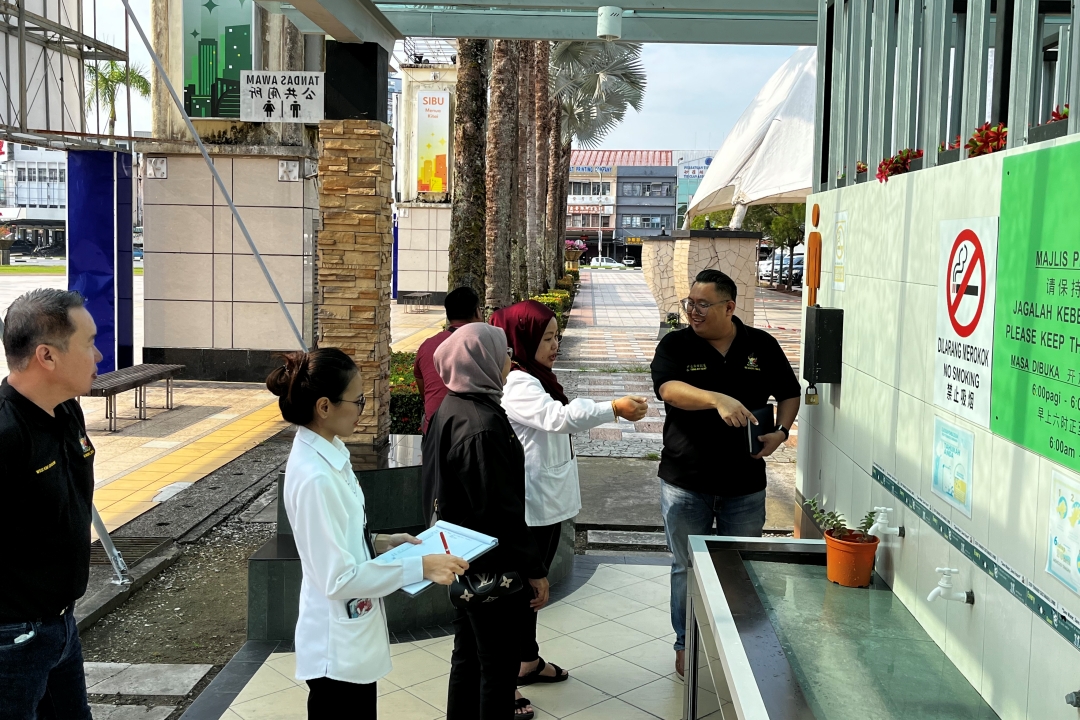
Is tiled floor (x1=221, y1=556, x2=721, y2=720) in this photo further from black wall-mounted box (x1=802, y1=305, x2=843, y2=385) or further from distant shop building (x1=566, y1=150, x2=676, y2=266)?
distant shop building (x1=566, y1=150, x2=676, y2=266)

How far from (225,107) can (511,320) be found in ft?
37.1

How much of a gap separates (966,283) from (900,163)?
1041mm

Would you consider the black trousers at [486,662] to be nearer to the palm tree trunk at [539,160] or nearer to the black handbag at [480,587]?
the black handbag at [480,587]

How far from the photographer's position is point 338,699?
2.84m

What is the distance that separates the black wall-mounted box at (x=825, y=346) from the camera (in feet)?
14.4

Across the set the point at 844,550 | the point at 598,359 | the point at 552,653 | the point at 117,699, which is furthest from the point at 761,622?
the point at 598,359

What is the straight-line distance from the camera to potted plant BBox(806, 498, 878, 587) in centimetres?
338

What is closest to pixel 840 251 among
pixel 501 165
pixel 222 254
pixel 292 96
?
pixel 292 96

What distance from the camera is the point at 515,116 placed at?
14.6m

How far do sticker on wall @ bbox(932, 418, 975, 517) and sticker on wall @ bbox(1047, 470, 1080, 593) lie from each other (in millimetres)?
505

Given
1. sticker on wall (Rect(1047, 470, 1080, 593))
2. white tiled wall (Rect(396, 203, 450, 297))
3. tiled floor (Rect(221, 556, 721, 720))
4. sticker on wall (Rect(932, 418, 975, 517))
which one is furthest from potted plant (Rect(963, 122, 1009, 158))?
white tiled wall (Rect(396, 203, 450, 297))

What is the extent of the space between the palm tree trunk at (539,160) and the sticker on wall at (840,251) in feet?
60.1

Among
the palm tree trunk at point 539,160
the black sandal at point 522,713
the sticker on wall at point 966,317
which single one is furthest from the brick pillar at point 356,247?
the palm tree trunk at point 539,160

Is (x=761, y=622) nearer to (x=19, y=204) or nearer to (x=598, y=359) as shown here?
(x=598, y=359)
